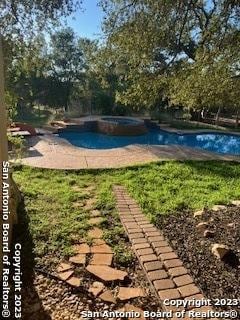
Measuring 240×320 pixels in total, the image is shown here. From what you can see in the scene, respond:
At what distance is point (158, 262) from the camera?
144 inches

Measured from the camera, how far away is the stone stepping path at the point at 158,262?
313 centimetres

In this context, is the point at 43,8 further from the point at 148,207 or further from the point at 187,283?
the point at 187,283

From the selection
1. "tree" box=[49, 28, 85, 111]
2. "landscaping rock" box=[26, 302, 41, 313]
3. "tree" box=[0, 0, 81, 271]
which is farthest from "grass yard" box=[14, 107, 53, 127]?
"landscaping rock" box=[26, 302, 41, 313]

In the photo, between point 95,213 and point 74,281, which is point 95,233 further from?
point 74,281

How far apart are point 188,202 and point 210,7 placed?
3383 mm

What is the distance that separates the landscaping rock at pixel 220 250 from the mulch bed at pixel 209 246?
0.17 feet

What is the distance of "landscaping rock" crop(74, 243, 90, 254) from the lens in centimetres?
406

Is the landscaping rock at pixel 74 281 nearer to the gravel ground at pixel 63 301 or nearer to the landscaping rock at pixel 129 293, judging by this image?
the gravel ground at pixel 63 301

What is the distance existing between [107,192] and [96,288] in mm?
3247

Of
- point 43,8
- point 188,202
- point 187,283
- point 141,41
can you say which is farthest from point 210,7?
point 187,283

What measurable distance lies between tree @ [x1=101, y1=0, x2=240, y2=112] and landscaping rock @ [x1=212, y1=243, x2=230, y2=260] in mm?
2449

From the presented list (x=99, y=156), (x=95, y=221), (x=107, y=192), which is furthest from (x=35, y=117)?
(x=95, y=221)

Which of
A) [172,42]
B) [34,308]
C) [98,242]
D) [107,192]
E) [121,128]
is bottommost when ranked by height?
[34,308]

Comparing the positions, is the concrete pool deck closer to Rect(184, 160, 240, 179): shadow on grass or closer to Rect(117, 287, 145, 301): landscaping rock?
Rect(184, 160, 240, 179): shadow on grass
